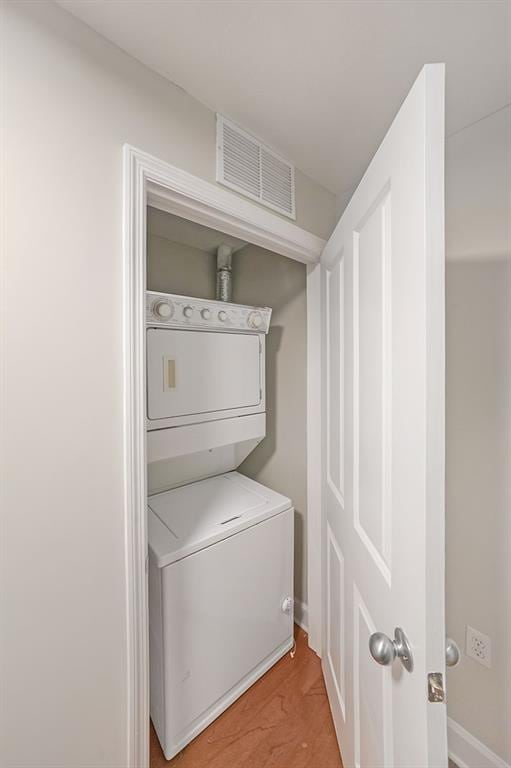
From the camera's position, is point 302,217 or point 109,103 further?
point 302,217

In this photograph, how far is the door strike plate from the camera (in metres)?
0.55

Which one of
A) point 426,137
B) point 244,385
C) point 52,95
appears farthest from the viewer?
point 244,385

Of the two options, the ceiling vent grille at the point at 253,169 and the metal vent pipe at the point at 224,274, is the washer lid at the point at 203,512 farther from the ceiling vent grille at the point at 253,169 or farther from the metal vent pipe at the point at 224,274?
the ceiling vent grille at the point at 253,169

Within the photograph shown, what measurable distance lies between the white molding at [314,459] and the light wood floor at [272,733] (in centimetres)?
27

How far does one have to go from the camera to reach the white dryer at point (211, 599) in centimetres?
118

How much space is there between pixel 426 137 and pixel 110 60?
893 millimetres

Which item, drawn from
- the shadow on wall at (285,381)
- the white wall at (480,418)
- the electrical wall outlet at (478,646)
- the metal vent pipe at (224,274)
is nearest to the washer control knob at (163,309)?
the metal vent pipe at (224,274)

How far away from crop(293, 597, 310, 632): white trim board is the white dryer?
0.64 ft

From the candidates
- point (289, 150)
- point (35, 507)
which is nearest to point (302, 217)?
point (289, 150)

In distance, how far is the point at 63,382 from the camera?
0.79 metres

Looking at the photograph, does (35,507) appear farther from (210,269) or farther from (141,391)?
(210,269)

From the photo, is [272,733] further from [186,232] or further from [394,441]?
[186,232]

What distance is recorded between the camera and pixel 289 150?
1.29 m

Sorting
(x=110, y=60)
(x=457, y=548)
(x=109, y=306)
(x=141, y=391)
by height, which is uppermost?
(x=110, y=60)
